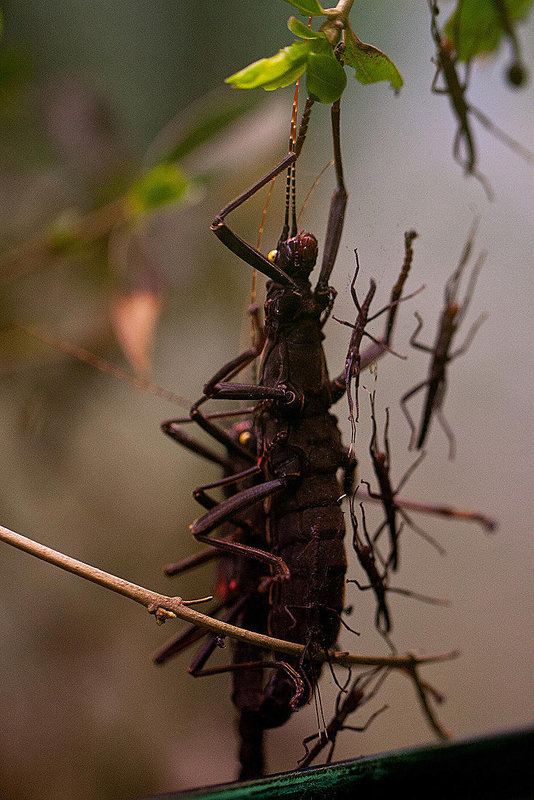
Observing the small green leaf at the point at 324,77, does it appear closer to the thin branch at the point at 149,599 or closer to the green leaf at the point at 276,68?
the green leaf at the point at 276,68

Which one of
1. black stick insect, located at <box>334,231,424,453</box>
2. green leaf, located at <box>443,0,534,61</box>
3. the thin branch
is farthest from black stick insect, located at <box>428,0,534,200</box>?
the thin branch

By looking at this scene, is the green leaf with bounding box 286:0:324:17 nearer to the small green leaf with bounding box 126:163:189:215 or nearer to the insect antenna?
the insect antenna

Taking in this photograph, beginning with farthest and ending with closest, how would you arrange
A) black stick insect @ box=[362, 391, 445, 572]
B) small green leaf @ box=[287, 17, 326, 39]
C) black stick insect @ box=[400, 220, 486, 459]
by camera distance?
black stick insect @ box=[400, 220, 486, 459], black stick insect @ box=[362, 391, 445, 572], small green leaf @ box=[287, 17, 326, 39]

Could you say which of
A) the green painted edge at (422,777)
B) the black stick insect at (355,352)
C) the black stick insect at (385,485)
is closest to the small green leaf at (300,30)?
the black stick insect at (355,352)

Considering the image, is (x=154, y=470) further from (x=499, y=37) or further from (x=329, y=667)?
(x=499, y=37)

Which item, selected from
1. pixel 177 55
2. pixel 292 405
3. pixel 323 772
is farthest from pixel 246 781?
pixel 177 55
